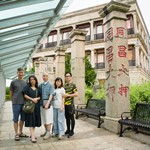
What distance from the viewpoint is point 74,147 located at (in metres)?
5.14

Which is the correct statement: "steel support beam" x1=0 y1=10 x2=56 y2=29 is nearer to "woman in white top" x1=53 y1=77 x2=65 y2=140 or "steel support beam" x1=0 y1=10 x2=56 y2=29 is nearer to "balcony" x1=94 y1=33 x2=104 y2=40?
"woman in white top" x1=53 y1=77 x2=65 y2=140

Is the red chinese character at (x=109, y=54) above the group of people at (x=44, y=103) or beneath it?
above

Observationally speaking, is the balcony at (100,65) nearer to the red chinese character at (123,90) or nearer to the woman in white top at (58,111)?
the red chinese character at (123,90)

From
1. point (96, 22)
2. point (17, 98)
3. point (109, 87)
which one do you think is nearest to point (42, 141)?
point (17, 98)

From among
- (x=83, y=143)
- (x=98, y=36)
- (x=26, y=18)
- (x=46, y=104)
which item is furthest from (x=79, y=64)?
(x=98, y=36)

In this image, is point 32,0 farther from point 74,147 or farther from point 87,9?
point 87,9

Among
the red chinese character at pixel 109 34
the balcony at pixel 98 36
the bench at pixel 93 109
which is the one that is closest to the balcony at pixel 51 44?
the balcony at pixel 98 36

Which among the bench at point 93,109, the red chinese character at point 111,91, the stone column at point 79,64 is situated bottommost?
the bench at point 93,109

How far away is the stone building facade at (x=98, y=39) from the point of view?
95.3ft

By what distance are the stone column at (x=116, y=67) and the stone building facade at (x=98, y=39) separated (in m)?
20.9

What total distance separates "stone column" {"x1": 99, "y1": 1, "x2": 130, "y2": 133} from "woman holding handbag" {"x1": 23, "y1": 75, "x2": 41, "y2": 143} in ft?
7.39

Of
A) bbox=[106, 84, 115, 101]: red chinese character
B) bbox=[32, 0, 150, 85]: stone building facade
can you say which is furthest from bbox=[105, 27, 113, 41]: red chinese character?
bbox=[32, 0, 150, 85]: stone building facade

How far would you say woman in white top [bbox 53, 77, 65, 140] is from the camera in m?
6.06

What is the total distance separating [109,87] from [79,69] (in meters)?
3.63
